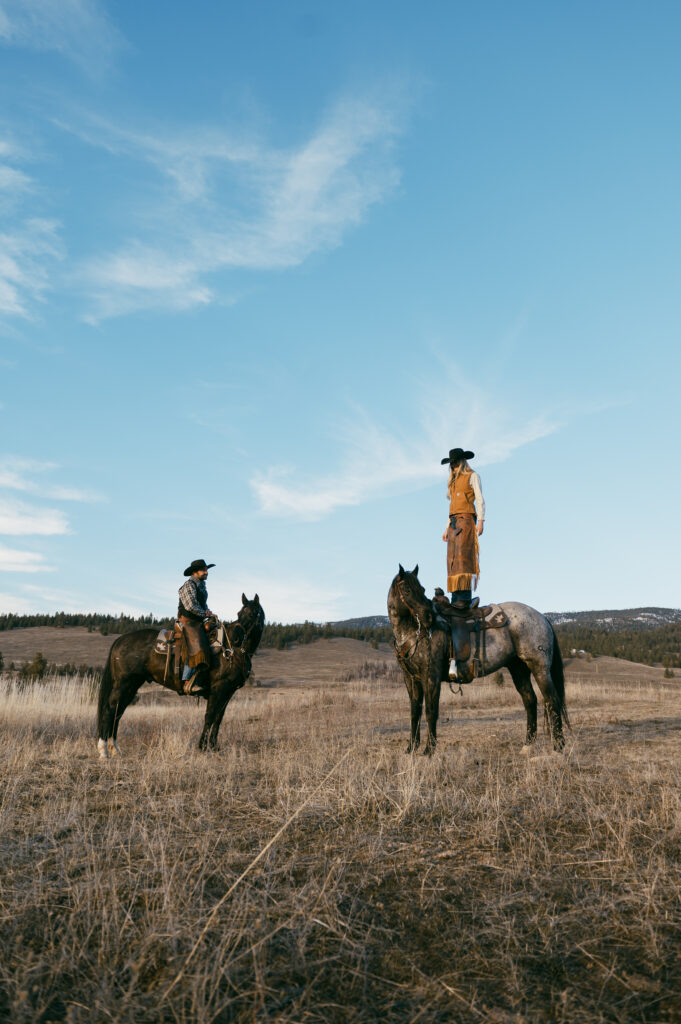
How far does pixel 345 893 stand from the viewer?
3354mm

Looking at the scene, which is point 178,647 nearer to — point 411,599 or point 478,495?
point 411,599

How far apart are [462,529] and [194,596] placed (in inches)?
162

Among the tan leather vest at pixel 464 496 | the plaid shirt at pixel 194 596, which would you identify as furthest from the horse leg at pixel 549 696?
the plaid shirt at pixel 194 596

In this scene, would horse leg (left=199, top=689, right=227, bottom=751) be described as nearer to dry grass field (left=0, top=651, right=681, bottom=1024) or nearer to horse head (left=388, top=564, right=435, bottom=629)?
dry grass field (left=0, top=651, right=681, bottom=1024)

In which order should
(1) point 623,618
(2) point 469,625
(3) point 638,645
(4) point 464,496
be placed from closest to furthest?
(2) point 469,625 < (4) point 464,496 < (3) point 638,645 < (1) point 623,618

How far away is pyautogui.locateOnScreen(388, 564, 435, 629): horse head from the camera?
329 inches

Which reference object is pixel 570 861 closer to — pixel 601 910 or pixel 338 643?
pixel 601 910

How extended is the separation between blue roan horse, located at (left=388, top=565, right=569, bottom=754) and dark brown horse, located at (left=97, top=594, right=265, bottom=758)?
Answer: 2.18 m

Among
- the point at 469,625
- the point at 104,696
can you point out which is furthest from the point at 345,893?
the point at 104,696

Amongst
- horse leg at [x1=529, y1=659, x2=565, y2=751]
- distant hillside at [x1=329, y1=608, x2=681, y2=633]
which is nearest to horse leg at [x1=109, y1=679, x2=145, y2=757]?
horse leg at [x1=529, y1=659, x2=565, y2=751]

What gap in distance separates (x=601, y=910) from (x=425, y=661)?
5.19 m

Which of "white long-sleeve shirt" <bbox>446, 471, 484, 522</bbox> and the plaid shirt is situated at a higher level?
"white long-sleeve shirt" <bbox>446, 471, 484, 522</bbox>

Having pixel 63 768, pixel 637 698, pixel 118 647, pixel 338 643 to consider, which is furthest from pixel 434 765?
pixel 338 643

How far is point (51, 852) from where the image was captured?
416 cm
